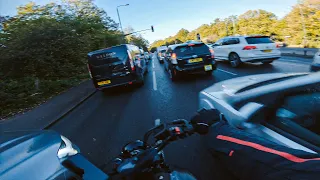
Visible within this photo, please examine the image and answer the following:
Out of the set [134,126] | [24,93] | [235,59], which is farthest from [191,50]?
[24,93]

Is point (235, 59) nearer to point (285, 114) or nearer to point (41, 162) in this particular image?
point (285, 114)

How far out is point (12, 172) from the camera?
127 centimetres

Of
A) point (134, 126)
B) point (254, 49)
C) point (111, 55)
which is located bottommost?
point (134, 126)

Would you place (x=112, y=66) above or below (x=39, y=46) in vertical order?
below

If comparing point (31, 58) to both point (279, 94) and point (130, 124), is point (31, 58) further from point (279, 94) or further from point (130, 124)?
point (279, 94)

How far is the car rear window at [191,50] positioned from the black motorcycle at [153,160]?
758 cm

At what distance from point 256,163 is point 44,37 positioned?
44.1 ft

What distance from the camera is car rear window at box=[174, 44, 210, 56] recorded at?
29.0 feet

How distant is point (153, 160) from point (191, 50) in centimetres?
799

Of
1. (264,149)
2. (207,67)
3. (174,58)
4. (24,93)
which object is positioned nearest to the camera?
(264,149)

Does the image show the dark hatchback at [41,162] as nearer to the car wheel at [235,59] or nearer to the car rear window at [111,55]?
the car rear window at [111,55]

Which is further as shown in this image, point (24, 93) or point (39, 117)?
point (24, 93)

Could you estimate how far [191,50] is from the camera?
349 inches

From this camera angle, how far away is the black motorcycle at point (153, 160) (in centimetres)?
123
